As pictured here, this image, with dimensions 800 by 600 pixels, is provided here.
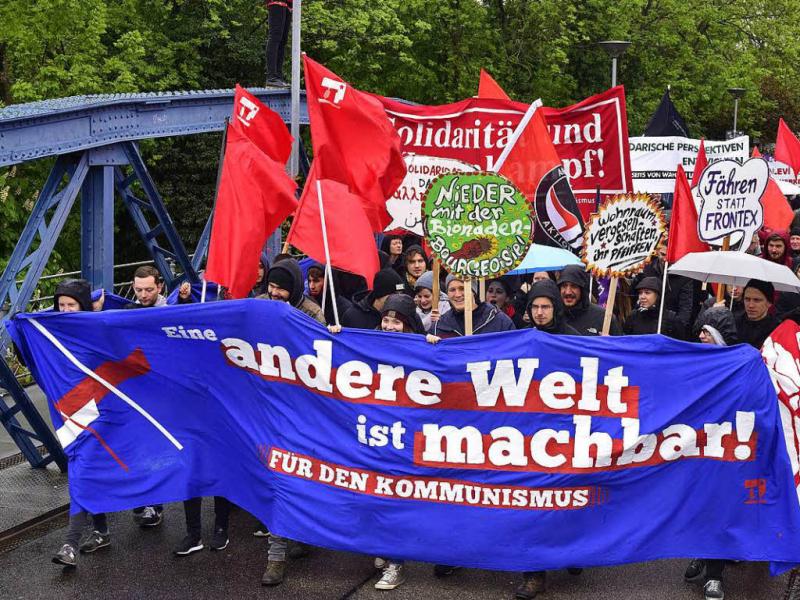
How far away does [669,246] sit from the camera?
31.4 feet

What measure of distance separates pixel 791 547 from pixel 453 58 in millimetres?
22099

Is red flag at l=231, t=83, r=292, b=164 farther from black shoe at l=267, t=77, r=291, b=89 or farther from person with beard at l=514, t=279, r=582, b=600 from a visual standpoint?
person with beard at l=514, t=279, r=582, b=600

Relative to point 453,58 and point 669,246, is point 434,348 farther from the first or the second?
point 453,58

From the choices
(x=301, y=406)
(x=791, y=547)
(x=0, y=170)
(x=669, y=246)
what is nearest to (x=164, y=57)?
(x=0, y=170)

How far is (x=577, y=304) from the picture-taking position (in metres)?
8.51

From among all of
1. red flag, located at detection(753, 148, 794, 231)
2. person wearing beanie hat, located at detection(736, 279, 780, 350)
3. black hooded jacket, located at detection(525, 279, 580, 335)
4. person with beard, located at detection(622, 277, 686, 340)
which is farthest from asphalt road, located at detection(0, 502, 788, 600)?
red flag, located at detection(753, 148, 794, 231)

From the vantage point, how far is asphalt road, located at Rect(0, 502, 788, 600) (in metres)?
6.75

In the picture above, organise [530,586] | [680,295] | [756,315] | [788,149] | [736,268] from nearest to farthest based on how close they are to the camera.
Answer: [530,586] < [756,315] < [736,268] < [680,295] < [788,149]

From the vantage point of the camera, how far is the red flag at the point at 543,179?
9.97 m

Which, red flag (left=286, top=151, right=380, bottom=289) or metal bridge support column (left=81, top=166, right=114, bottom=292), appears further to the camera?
metal bridge support column (left=81, top=166, right=114, bottom=292)

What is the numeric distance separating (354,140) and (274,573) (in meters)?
3.39

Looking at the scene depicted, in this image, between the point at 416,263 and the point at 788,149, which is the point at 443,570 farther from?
the point at 788,149

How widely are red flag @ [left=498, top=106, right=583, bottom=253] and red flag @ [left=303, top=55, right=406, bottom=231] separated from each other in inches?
51.8

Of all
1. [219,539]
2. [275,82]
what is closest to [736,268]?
[219,539]
